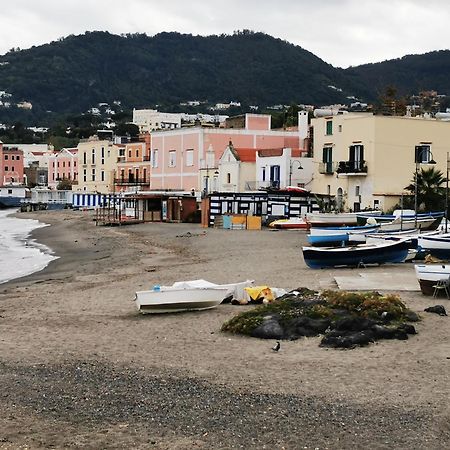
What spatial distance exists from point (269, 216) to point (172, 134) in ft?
71.7

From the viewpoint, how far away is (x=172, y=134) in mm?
66875

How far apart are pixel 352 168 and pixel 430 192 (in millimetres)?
7021

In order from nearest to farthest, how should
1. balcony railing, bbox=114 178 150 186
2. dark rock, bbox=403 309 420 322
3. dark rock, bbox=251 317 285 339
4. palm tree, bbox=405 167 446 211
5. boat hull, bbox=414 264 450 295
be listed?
dark rock, bbox=251 317 285 339 < dark rock, bbox=403 309 420 322 < boat hull, bbox=414 264 450 295 < palm tree, bbox=405 167 446 211 < balcony railing, bbox=114 178 150 186

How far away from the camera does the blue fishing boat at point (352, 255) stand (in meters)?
23.6

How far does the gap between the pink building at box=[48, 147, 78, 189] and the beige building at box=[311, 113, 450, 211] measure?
67.2m

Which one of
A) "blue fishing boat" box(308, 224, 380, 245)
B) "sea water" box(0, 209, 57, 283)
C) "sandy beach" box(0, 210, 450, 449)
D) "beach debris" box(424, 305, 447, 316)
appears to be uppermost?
"blue fishing boat" box(308, 224, 380, 245)

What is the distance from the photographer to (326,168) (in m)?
51.0

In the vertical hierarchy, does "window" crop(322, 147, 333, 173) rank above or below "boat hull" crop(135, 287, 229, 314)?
above

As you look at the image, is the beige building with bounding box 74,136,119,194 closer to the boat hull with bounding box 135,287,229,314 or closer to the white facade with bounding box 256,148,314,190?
the white facade with bounding box 256,148,314,190

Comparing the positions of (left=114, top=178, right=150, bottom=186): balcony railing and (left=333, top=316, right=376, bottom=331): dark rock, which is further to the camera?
(left=114, top=178, right=150, bottom=186): balcony railing

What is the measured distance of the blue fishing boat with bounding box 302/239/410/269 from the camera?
23.6 metres

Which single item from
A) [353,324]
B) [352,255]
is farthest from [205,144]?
[353,324]

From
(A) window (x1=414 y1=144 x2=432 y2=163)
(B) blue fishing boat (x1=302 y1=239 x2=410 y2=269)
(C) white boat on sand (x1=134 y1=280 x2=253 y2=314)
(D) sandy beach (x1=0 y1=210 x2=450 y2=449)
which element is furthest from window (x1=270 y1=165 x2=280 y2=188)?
(C) white boat on sand (x1=134 y1=280 x2=253 y2=314)

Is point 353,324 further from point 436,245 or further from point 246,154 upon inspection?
point 246,154
